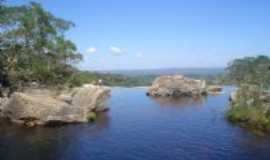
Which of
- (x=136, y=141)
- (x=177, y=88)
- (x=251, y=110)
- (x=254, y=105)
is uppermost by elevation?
(x=254, y=105)

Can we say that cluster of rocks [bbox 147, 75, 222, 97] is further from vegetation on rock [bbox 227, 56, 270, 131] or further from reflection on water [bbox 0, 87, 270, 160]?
reflection on water [bbox 0, 87, 270, 160]

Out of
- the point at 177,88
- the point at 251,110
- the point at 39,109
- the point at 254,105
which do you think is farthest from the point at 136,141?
the point at 177,88

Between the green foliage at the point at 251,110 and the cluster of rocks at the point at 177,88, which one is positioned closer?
the green foliage at the point at 251,110

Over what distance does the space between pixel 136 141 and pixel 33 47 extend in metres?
18.6

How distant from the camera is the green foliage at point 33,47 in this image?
109ft

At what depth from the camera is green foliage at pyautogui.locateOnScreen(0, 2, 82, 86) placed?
109ft

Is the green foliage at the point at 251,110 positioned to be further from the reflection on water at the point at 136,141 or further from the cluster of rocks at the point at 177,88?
the cluster of rocks at the point at 177,88

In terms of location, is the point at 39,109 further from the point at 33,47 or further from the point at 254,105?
the point at 254,105

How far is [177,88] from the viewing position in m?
109

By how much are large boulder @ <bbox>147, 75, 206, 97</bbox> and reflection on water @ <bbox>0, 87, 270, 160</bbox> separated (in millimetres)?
50475

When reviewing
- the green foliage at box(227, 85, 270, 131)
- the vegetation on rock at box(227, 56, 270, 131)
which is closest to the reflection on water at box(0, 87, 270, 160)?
the green foliage at box(227, 85, 270, 131)

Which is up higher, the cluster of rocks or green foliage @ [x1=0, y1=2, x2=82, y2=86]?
green foliage @ [x1=0, y1=2, x2=82, y2=86]

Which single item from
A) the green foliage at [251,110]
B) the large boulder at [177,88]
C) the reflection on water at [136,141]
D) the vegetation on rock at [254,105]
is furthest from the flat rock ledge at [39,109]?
the large boulder at [177,88]

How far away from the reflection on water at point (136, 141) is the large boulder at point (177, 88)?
50.5 m
